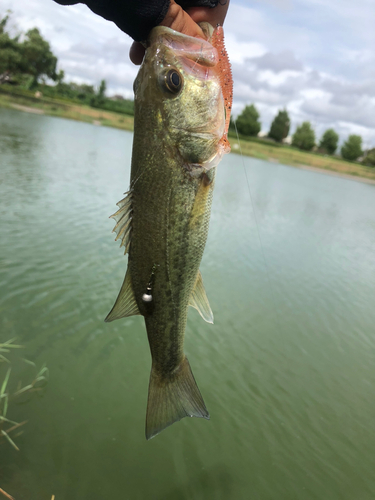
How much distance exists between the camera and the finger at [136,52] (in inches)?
82.6

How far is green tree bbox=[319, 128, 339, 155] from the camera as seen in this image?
78812 mm

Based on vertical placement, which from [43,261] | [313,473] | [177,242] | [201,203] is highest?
[201,203]

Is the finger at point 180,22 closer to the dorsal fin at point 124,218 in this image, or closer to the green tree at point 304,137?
the dorsal fin at point 124,218

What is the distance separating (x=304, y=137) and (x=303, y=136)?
0.42 meters

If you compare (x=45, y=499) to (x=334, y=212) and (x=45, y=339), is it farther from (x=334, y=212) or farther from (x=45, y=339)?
(x=334, y=212)

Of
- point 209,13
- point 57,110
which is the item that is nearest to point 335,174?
point 57,110

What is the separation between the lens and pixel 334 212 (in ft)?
60.5

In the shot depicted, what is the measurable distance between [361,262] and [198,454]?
29.9ft

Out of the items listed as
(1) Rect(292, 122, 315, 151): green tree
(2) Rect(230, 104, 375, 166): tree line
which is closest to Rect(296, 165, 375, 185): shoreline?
(2) Rect(230, 104, 375, 166): tree line

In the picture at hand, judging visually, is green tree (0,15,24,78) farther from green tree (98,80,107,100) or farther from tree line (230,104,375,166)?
tree line (230,104,375,166)

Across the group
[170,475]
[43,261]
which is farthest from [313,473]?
[43,261]

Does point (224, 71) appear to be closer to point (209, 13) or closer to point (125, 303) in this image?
point (209, 13)

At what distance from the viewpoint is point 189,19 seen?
1.80 metres

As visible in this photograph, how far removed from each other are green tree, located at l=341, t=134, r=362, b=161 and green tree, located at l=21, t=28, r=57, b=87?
61.6 metres
